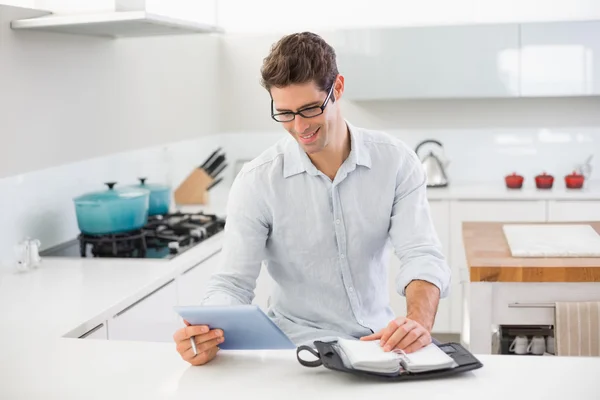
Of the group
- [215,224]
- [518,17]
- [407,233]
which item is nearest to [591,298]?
[407,233]

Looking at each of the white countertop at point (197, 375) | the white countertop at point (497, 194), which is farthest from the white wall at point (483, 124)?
the white countertop at point (197, 375)

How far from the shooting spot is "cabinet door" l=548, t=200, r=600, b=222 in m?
4.64

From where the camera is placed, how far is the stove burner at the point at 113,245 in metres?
3.34

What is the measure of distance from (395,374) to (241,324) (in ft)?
1.22

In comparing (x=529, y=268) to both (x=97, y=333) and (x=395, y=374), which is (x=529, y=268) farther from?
(x=97, y=333)

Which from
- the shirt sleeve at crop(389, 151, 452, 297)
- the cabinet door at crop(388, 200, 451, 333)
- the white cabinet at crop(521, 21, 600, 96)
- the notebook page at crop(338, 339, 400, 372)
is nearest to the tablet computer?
the notebook page at crop(338, 339, 400, 372)

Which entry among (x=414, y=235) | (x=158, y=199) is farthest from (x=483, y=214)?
(x=414, y=235)

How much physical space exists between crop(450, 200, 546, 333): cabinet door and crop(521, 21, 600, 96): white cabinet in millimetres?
701

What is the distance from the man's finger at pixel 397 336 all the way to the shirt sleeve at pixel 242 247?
0.54 m

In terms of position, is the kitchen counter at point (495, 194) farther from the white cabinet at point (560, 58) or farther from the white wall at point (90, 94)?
the white cabinet at point (560, 58)

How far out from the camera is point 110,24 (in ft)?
10.5

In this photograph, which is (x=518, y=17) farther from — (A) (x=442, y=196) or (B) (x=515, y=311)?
(B) (x=515, y=311)

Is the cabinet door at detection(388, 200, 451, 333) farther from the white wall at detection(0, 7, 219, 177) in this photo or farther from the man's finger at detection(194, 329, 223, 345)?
the man's finger at detection(194, 329, 223, 345)

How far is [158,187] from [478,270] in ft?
6.03
